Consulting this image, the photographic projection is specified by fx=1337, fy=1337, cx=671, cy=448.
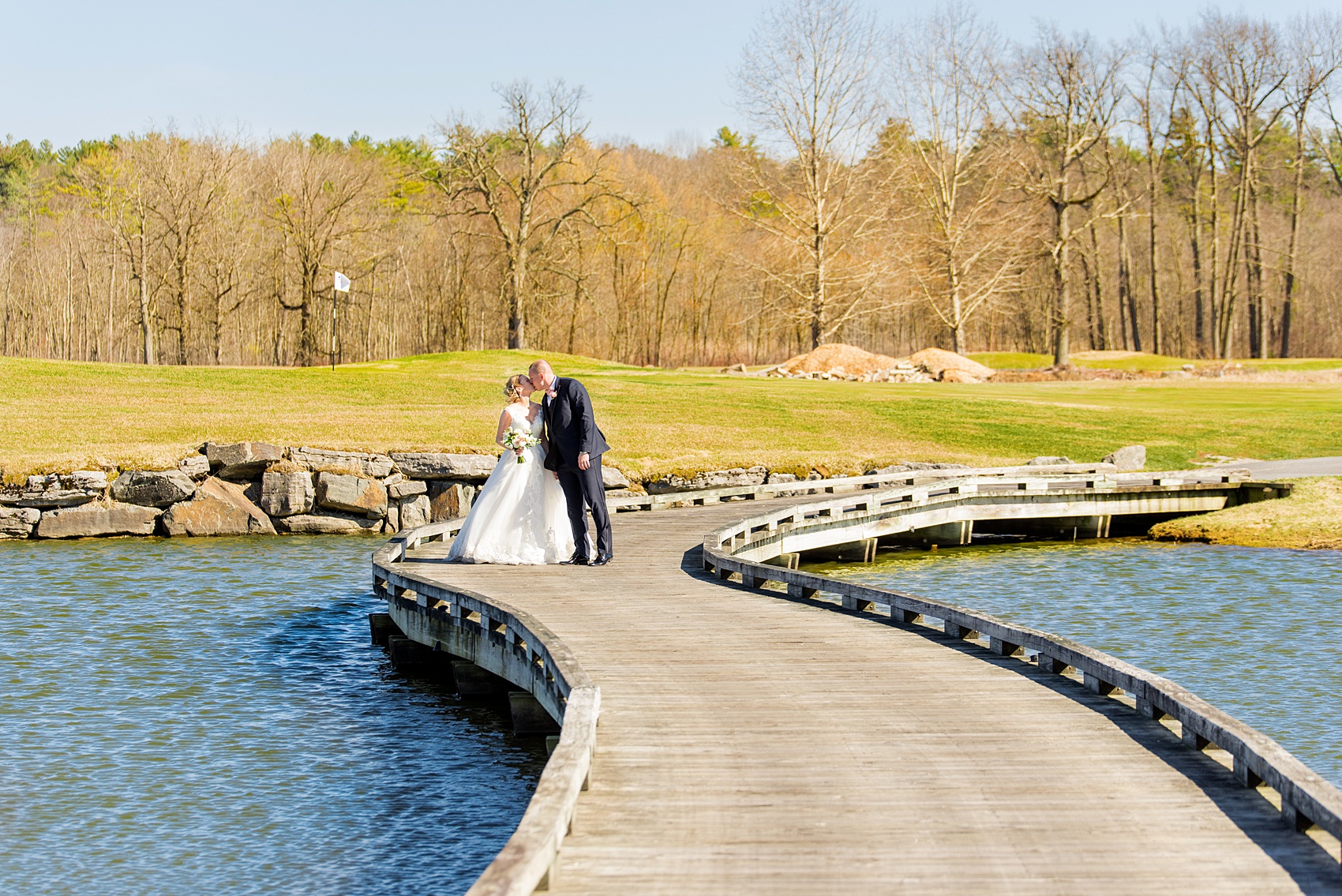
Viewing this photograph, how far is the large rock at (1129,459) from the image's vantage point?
89.1 feet

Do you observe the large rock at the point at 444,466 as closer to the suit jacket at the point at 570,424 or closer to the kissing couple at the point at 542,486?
the kissing couple at the point at 542,486

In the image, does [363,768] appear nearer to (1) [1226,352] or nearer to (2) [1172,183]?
(1) [1226,352]

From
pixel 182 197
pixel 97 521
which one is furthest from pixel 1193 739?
pixel 182 197

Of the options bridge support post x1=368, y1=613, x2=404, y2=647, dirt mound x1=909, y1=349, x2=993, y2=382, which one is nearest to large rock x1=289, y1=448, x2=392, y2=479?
bridge support post x1=368, y1=613, x2=404, y2=647

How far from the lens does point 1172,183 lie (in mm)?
75312

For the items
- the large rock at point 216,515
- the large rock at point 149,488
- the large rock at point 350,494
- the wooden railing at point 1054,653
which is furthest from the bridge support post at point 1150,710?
the large rock at point 149,488

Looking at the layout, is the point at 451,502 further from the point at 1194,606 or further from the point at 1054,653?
the point at 1054,653

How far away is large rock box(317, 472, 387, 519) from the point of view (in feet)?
74.9

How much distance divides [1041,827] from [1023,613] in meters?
9.77

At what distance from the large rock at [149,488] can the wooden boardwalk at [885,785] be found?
13.9 meters

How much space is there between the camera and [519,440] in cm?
1359

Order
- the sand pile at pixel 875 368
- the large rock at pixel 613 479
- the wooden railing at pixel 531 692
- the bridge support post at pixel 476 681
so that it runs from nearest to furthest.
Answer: the wooden railing at pixel 531 692 < the bridge support post at pixel 476 681 < the large rock at pixel 613 479 < the sand pile at pixel 875 368

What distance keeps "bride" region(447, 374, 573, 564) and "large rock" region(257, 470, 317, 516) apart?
9102 mm

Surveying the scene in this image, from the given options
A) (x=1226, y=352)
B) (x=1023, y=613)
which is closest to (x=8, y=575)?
(x=1023, y=613)
